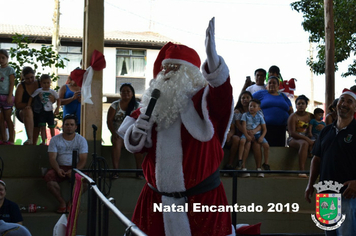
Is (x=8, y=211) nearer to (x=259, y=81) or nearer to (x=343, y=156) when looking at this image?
(x=343, y=156)

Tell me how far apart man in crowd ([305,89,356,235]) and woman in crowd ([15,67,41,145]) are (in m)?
4.28

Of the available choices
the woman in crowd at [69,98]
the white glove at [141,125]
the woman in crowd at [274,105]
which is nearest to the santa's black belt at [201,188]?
the white glove at [141,125]

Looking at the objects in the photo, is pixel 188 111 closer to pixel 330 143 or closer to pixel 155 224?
pixel 155 224

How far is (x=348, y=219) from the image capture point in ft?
12.1

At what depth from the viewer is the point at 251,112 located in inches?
270

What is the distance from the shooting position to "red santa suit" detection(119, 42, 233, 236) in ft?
9.30

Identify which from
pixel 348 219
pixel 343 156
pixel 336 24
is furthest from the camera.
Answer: pixel 336 24

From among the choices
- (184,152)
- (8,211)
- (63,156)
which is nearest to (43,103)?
(63,156)

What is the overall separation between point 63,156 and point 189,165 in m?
3.70

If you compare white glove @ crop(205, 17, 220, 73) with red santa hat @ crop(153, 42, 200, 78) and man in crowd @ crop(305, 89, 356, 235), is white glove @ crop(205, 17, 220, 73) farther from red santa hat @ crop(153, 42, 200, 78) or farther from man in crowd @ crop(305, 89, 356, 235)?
man in crowd @ crop(305, 89, 356, 235)

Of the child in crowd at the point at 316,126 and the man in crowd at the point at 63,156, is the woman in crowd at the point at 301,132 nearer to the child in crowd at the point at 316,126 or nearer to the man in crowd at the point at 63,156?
the child in crowd at the point at 316,126

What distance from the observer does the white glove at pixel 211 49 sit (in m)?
2.57

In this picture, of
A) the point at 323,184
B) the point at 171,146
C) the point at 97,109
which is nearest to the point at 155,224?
the point at 171,146

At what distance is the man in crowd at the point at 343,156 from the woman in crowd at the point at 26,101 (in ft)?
14.0
